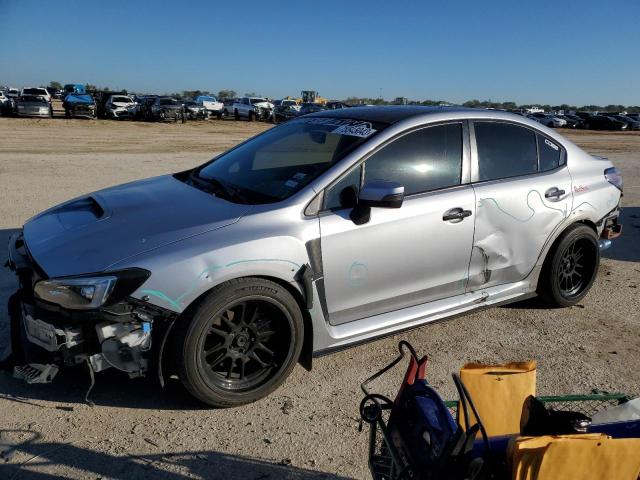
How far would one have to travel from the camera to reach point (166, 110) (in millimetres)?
33219

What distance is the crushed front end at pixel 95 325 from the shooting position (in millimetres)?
2816

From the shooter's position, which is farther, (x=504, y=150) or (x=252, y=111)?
(x=252, y=111)

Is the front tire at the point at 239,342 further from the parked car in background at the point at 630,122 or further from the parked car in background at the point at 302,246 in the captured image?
the parked car in background at the point at 630,122

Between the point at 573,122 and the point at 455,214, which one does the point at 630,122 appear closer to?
the point at 573,122

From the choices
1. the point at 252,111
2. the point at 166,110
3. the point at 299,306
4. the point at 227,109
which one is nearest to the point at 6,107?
the point at 166,110

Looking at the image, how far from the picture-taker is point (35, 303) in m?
2.97

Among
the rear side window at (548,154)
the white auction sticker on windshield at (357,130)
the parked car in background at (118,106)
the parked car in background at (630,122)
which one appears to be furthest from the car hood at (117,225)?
the parked car in background at (630,122)

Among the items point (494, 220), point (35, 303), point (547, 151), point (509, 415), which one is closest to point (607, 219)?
point (547, 151)

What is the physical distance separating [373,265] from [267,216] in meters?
0.74

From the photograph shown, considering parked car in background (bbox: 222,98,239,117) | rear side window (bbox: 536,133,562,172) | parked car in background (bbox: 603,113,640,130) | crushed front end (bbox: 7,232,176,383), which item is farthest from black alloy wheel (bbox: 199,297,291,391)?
parked car in background (bbox: 603,113,640,130)

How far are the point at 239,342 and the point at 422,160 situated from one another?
1751 millimetres

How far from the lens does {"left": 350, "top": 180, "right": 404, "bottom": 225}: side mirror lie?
3.29 metres

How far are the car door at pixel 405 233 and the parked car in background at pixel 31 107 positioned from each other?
3161 cm

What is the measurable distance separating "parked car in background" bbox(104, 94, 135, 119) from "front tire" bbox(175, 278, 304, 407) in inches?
1293
